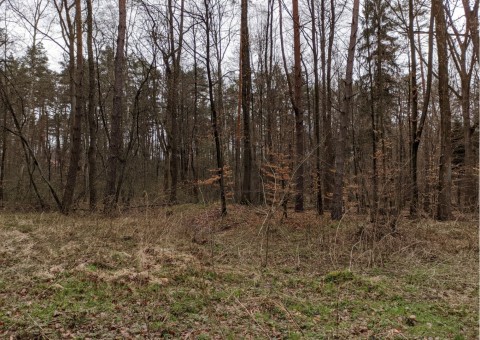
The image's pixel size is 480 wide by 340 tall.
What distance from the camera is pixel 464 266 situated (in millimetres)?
5887

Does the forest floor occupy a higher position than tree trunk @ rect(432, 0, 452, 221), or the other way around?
tree trunk @ rect(432, 0, 452, 221)

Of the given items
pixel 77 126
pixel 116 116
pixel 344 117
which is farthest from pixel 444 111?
pixel 77 126

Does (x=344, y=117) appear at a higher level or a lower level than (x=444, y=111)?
lower

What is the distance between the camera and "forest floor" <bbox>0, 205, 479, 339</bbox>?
3570mm

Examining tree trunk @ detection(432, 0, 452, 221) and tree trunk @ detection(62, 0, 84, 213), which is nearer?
tree trunk @ detection(432, 0, 452, 221)

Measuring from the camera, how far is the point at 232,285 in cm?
489

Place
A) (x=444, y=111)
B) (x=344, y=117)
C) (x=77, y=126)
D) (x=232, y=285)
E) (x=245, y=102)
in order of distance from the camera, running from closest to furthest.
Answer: (x=232, y=285), (x=344, y=117), (x=444, y=111), (x=77, y=126), (x=245, y=102)

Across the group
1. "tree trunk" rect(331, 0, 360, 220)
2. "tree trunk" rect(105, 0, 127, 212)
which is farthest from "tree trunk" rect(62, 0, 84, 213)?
"tree trunk" rect(331, 0, 360, 220)

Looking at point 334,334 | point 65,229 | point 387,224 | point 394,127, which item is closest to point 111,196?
point 65,229

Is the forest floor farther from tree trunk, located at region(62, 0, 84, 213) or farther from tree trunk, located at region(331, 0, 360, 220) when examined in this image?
tree trunk, located at region(62, 0, 84, 213)

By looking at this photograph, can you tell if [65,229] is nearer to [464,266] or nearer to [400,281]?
[400,281]

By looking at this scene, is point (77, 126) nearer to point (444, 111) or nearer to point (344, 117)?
point (344, 117)

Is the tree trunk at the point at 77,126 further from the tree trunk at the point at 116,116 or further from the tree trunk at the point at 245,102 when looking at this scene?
the tree trunk at the point at 245,102

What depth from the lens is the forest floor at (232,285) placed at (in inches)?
141
